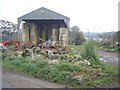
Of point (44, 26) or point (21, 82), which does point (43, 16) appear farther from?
point (21, 82)

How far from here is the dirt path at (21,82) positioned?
199 inches

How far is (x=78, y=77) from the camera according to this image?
5664 millimetres

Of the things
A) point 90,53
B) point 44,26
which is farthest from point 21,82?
point 44,26

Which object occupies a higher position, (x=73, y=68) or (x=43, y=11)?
(x=43, y=11)

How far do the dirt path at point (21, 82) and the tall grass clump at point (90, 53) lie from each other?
3.98 meters

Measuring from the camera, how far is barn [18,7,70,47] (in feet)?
53.3

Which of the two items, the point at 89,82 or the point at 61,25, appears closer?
the point at 89,82

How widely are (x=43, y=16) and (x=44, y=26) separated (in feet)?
8.30

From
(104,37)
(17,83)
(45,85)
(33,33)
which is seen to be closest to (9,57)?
(17,83)

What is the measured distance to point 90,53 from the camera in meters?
8.99

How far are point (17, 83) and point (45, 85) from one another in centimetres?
101

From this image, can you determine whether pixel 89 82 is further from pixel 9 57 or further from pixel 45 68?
pixel 9 57

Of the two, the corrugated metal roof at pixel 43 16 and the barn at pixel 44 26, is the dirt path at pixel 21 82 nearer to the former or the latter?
the barn at pixel 44 26

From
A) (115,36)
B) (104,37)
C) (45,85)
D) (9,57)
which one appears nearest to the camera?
(45,85)
